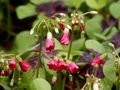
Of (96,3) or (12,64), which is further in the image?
(96,3)

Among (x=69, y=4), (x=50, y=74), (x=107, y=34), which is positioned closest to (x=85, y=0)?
(x=69, y=4)

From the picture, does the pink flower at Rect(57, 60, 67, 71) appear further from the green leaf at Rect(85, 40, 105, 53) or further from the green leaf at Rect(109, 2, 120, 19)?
the green leaf at Rect(109, 2, 120, 19)

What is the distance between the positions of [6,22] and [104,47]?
1211 millimetres

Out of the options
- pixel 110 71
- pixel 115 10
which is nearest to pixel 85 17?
pixel 115 10

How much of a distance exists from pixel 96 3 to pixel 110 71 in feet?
2.67

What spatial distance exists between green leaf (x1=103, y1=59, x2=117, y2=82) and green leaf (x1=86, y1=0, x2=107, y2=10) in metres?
0.75

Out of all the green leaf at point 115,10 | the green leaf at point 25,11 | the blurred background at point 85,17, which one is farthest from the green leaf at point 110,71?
the green leaf at point 25,11

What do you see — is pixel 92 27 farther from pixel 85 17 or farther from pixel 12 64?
pixel 12 64

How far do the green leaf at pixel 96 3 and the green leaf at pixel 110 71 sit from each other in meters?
0.75

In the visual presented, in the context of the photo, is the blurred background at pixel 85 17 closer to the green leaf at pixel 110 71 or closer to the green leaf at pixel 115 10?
the green leaf at pixel 115 10

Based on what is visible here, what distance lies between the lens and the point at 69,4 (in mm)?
2520

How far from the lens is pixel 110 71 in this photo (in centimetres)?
173

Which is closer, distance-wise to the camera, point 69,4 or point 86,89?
point 86,89

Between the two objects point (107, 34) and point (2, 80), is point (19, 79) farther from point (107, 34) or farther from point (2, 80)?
point (107, 34)
